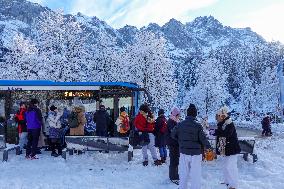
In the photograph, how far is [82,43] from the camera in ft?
138

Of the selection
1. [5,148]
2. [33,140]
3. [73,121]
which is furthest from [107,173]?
[5,148]

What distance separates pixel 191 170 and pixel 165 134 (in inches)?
126

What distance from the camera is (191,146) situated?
30.0ft

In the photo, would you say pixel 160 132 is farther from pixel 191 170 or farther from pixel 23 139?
pixel 23 139

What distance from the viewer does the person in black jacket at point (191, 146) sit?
9.16 m

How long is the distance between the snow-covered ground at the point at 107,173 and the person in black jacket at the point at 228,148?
2.47 ft

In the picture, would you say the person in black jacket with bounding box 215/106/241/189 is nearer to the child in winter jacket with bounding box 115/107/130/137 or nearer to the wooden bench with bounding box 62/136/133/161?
the wooden bench with bounding box 62/136/133/161

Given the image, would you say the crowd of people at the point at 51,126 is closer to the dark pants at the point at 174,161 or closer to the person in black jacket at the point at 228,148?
the dark pants at the point at 174,161

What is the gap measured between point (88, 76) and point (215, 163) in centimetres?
3901

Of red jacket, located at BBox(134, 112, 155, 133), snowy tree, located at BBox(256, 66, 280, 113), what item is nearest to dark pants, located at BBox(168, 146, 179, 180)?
red jacket, located at BBox(134, 112, 155, 133)

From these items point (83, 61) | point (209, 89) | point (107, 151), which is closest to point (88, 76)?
point (83, 61)

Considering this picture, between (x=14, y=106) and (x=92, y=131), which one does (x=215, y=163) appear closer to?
(x=92, y=131)

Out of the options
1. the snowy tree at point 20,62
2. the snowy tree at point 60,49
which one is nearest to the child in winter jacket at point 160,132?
the snowy tree at point 60,49

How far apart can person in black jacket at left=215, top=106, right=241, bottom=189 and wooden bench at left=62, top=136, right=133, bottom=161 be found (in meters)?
5.85
